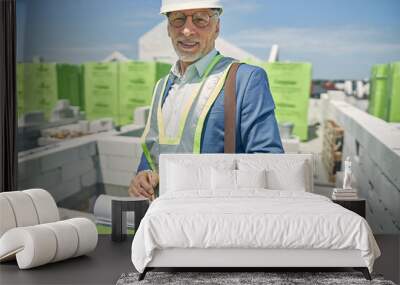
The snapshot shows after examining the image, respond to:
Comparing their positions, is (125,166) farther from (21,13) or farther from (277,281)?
(277,281)

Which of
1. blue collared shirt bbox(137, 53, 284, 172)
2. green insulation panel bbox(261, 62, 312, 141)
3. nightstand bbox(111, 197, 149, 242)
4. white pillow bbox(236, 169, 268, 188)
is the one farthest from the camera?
green insulation panel bbox(261, 62, 312, 141)

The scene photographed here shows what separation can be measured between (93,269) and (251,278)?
1.18 m

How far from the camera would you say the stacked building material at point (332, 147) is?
7.07m

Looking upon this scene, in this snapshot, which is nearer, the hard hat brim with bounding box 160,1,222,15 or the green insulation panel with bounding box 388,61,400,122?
the hard hat brim with bounding box 160,1,222,15

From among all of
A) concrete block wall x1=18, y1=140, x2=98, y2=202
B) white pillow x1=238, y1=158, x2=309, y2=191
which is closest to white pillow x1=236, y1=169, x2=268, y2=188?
white pillow x1=238, y1=158, x2=309, y2=191

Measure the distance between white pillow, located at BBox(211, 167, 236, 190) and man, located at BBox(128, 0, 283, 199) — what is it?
30.1 inches

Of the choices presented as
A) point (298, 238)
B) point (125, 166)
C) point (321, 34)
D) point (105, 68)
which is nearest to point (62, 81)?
point (105, 68)

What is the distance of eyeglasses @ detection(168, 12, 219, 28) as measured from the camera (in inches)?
270

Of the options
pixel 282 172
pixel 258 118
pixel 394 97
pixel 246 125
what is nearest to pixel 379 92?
pixel 394 97

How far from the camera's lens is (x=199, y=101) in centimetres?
684

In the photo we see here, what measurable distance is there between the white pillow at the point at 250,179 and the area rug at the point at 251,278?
104 centimetres

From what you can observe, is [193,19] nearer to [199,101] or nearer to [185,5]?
[185,5]

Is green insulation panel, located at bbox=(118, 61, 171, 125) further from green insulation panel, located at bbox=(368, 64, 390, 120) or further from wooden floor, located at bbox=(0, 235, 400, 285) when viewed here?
green insulation panel, located at bbox=(368, 64, 390, 120)

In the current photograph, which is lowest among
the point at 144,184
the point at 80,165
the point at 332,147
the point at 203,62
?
the point at 144,184
